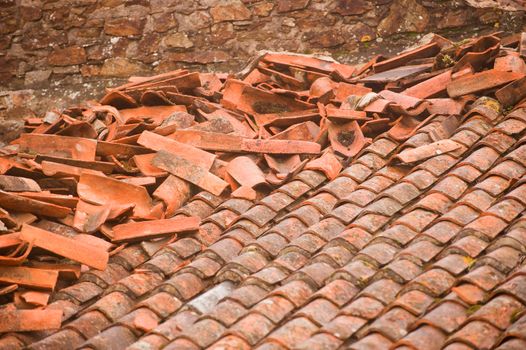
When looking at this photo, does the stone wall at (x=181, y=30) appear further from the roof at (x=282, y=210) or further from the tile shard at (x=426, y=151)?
the tile shard at (x=426, y=151)

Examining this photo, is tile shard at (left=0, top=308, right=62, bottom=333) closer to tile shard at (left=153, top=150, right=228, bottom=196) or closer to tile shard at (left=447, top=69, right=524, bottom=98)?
tile shard at (left=153, top=150, right=228, bottom=196)

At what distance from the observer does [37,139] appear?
621cm

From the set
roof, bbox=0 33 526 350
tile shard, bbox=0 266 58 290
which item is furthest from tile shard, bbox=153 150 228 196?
tile shard, bbox=0 266 58 290

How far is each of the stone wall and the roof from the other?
1.21 metres

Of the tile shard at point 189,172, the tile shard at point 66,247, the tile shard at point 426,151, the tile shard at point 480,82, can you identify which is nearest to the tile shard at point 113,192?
the tile shard at point 189,172

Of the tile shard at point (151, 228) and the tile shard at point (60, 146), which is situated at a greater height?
the tile shard at point (151, 228)

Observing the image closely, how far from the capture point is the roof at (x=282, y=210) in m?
4.07

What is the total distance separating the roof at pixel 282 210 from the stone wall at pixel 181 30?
3.97ft

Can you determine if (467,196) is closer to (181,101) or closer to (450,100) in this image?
(450,100)

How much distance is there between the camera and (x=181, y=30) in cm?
883

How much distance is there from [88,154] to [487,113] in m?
2.93

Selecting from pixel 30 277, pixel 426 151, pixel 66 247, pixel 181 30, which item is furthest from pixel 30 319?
pixel 181 30

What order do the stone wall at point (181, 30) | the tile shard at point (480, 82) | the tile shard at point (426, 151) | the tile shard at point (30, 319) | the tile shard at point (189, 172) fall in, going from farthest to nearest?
the stone wall at point (181, 30) < the tile shard at point (480, 82) < the tile shard at point (189, 172) < the tile shard at point (426, 151) < the tile shard at point (30, 319)

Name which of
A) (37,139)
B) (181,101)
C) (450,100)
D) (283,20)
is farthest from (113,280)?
(283,20)
